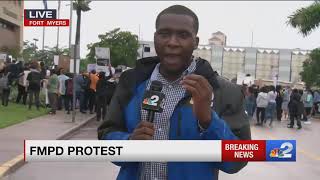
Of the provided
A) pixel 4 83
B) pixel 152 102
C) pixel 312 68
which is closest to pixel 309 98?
pixel 4 83

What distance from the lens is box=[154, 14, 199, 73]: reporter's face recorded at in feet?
8.03

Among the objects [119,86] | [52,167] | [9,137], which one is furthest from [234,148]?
[9,137]

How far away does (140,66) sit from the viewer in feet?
8.91

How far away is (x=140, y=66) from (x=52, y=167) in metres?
8.08

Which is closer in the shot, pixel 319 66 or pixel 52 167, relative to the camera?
pixel 52 167

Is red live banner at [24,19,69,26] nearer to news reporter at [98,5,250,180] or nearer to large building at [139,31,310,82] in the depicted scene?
news reporter at [98,5,250,180]

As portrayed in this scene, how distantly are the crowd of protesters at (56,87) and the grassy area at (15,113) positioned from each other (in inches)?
13.1

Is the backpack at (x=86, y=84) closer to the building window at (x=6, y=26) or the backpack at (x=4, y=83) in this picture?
the backpack at (x=4, y=83)

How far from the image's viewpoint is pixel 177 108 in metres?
2.50

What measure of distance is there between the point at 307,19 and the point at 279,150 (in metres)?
27.7

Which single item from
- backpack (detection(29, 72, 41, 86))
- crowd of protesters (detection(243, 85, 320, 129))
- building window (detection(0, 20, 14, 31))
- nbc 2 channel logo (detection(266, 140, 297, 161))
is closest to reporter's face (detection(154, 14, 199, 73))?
nbc 2 channel logo (detection(266, 140, 297, 161))

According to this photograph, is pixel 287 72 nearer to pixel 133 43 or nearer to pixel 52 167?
pixel 133 43

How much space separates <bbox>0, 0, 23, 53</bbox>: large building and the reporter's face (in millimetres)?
52166

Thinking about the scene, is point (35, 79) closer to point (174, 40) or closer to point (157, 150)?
point (174, 40)
